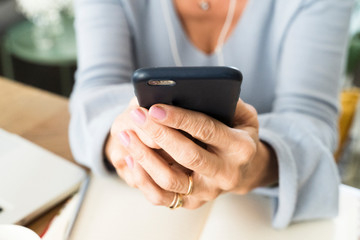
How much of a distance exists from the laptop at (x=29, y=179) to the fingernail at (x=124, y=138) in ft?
0.26

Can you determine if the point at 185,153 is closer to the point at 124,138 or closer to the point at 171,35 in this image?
the point at 124,138

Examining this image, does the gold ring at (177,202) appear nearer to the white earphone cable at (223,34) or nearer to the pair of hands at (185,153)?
the pair of hands at (185,153)

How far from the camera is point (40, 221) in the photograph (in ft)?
1.02

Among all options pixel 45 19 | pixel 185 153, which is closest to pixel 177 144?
pixel 185 153

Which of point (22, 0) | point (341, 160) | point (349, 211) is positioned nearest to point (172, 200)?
point (349, 211)

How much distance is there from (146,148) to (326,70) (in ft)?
0.83

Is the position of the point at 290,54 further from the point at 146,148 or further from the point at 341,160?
the point at 341,160

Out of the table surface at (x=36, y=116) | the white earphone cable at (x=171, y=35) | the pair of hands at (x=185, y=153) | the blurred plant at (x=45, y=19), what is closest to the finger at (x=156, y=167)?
the pair of hands at (x=185, y=153)

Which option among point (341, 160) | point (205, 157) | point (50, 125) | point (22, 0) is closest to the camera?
point (205, 157)

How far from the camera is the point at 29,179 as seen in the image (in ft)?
1.10

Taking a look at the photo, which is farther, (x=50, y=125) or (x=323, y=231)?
(x=50, y=125)

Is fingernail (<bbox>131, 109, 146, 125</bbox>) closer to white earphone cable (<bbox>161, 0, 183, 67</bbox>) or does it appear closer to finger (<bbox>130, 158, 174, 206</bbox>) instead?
finger (<bbox>130, 158, 174, 206</bbox>)

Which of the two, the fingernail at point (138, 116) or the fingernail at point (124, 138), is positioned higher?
the fingernail at point (138, 116)

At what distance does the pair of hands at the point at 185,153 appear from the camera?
10.2 inches
